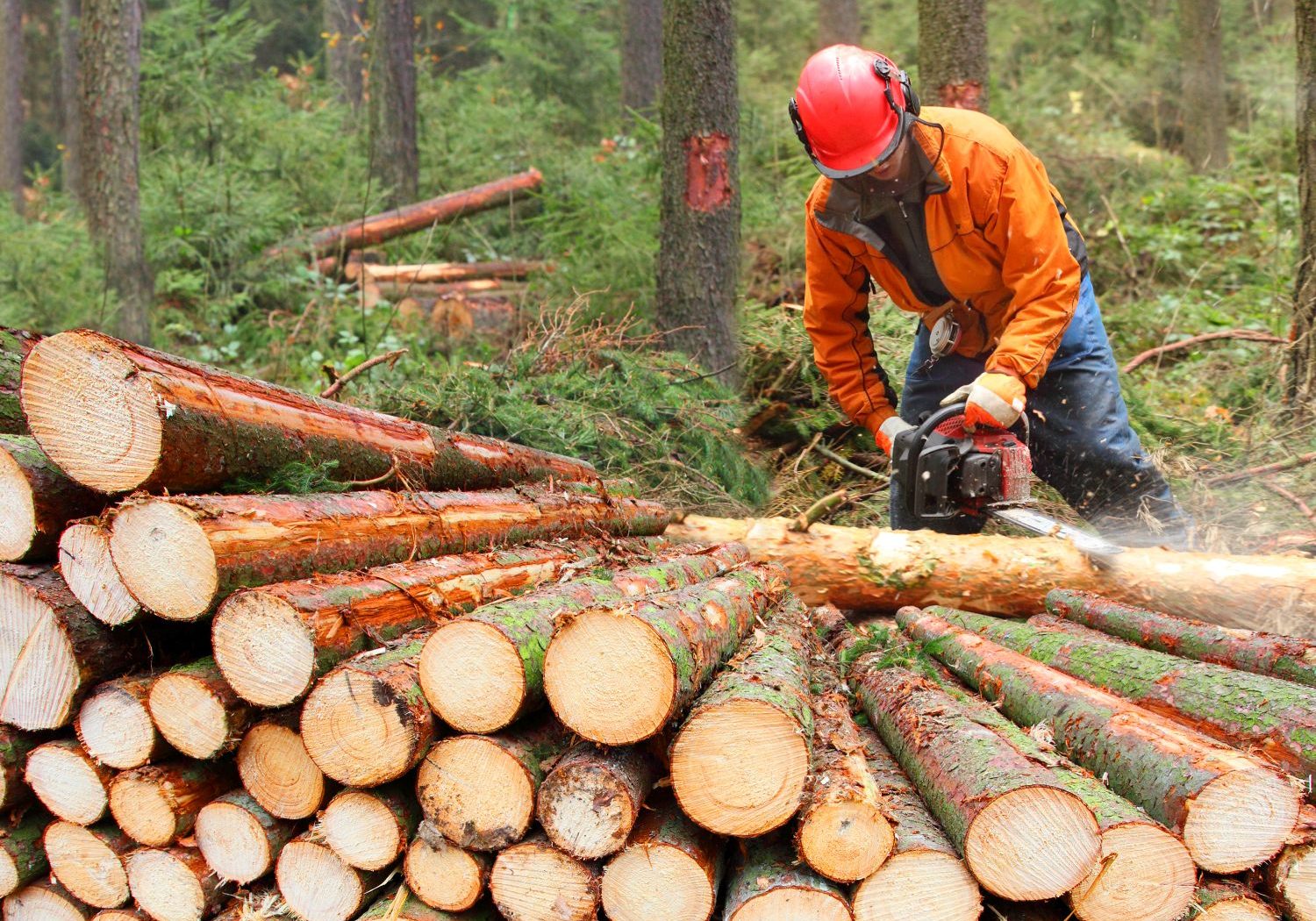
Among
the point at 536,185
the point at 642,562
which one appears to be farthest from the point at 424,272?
the point at 642,562

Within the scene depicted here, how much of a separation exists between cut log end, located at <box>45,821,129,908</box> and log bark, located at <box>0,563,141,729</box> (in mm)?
318

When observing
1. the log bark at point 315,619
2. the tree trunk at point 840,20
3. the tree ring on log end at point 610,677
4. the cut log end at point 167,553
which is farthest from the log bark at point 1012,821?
the tree trunk at point 840,20

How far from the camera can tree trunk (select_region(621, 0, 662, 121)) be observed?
12391 millimetres

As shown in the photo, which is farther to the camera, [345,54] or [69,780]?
[345,54]

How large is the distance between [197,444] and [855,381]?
9.78ft

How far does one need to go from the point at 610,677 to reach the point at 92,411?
53.5 inches

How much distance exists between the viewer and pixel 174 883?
7.73 ft

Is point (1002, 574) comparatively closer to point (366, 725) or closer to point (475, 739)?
point (475, 739)

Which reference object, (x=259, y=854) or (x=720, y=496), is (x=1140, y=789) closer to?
(x=259, y=854)

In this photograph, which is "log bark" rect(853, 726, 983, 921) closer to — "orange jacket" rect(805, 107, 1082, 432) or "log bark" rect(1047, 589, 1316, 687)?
"log bark" rect(1047, 589, 1316, 687)

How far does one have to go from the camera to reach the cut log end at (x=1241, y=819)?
1.87 m

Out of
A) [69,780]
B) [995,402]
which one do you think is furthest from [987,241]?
[69,780]

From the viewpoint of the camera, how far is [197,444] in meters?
2.29

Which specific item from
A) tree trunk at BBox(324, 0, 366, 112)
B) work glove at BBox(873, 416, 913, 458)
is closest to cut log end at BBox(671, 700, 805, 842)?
work glove at BBox(873, 416, 913, 458)
